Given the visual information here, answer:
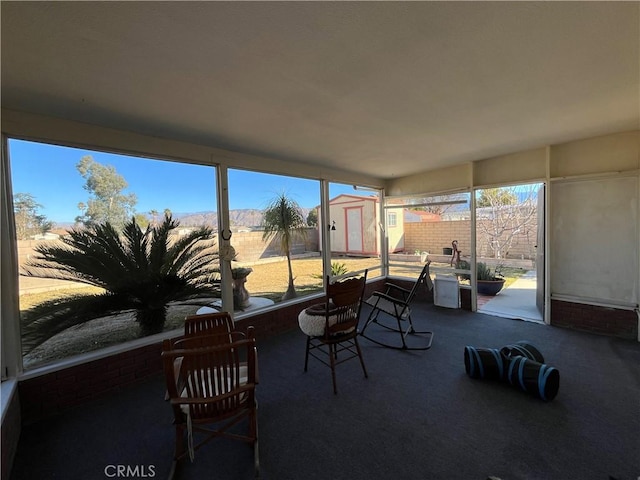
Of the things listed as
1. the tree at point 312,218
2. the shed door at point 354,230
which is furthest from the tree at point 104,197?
the shed door at point 354,230

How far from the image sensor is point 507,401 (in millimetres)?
2131

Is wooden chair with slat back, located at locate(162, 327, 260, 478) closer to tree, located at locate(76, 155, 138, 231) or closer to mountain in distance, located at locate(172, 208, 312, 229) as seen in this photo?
tree, located at locate(76, 155, 138, 231)

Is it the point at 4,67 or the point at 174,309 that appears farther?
the point at 174,309

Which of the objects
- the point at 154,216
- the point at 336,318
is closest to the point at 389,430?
the point at 336,318

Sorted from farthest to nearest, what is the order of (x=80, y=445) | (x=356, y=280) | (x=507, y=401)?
(x=356, y=280) < (x=507, y=401) < (x=80, y=445)

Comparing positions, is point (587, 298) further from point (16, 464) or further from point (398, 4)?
point (16, 464)

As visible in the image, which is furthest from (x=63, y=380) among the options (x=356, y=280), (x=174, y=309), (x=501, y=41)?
(x=501, y=41)

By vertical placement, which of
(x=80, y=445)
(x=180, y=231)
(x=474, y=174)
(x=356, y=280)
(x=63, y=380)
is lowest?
(x=80, y=445)

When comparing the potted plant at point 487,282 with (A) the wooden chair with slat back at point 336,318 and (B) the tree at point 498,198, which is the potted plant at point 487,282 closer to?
(B) the tree at point 498,198

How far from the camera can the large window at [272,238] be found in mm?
3432

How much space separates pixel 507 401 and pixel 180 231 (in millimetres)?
3283

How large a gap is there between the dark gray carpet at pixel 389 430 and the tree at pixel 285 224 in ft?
5.44

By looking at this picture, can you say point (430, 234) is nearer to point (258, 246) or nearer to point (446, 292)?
point (446, 292)

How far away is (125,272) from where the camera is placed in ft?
8.36
